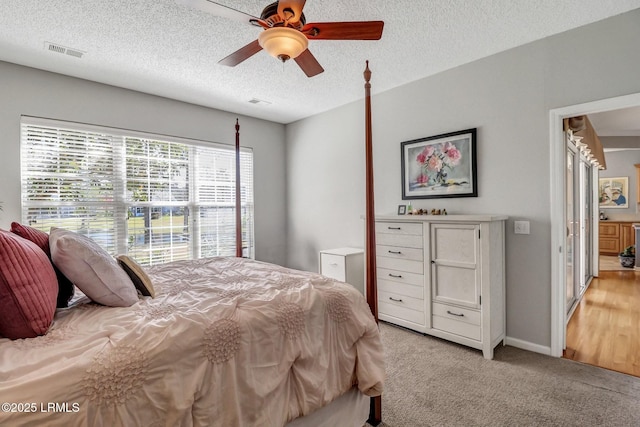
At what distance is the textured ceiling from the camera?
2.15 m

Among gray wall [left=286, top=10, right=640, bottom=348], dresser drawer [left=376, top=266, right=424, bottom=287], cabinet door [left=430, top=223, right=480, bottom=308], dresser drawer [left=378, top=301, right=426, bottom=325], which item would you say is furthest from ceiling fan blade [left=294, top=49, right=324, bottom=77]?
dresser drawer [left=378, top=301, right=426, bottom=325]

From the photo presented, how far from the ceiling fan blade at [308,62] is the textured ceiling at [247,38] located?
408 mm

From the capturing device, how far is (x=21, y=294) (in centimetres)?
108

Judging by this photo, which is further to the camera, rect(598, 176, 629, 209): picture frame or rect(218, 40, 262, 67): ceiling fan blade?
rect(598, 176, 629, 209): picture frame

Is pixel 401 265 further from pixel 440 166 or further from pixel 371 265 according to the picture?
pixel 371 265

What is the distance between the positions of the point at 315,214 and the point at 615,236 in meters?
7.30

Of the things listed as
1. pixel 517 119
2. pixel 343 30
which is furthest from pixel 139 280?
pixel 517 119

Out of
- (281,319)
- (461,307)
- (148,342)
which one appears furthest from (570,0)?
(148,342)

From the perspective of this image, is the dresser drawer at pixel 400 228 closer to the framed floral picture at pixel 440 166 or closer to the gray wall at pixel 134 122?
the framed floral picture at pixel 440 166

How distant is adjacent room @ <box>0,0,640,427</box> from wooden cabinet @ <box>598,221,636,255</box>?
129 inches

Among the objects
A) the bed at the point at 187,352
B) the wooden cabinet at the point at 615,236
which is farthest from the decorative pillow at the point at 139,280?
the wooden cabinet at the point at 615,236

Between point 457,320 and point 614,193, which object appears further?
point 614,193

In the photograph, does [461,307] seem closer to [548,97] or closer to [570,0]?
[548,97]

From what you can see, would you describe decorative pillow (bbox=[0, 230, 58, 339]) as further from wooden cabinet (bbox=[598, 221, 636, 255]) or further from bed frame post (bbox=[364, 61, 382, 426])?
wooden cabinet (bbox=[598, 221, 636, 255])
